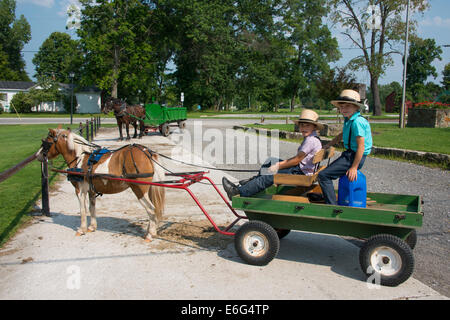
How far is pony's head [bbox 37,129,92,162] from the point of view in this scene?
631 centimetres

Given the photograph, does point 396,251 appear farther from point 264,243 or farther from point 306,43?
point 306,43

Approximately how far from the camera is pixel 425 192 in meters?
8.62

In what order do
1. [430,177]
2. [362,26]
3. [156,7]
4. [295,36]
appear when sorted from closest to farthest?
[430,177]
[362,26]
[156,7]
[295,36]

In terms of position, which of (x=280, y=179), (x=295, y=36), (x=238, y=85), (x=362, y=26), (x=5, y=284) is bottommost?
(x=5, y=284)

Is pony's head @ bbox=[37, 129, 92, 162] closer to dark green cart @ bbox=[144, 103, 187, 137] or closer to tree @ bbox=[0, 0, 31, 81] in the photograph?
dark green cart @ bbox=[144, 103, 187, 137]

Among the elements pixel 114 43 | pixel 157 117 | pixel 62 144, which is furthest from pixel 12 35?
pixel 62 144

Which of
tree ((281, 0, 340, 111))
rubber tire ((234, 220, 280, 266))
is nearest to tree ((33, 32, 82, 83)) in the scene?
tree ((281, 0, 340, 111))

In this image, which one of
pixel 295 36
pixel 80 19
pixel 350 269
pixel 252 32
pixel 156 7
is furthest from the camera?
pixel 295 36

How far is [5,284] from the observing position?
4336 millimetres

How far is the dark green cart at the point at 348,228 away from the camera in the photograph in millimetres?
4230

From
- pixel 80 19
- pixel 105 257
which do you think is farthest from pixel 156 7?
pixel 105 257

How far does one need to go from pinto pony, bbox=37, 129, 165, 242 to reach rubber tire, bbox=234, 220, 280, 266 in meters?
1.62

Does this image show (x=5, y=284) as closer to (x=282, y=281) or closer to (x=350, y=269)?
(x=282, y=281)

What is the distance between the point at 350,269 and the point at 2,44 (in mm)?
96766
